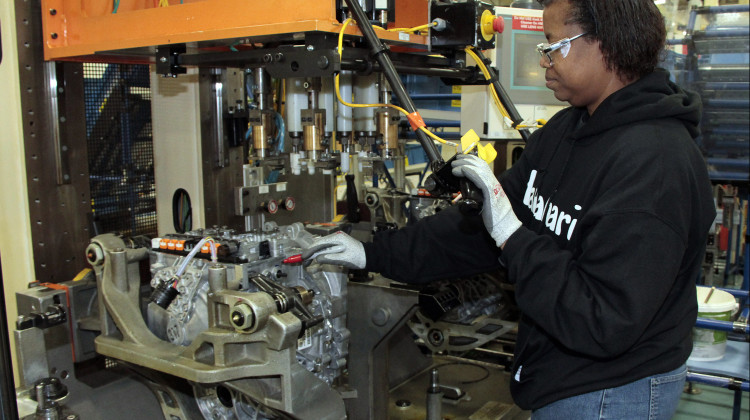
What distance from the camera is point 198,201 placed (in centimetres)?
289

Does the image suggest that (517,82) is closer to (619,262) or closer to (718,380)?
(718,380)

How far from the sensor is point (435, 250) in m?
2.16

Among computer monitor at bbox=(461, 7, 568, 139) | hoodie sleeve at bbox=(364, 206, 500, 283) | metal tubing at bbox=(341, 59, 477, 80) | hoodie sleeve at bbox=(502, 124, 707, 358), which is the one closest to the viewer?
hoodie sleeve at bbox=(502, 124, 707, 358)

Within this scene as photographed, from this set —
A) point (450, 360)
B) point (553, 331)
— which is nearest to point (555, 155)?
point (553, 331)

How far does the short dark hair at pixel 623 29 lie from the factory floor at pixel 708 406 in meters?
2.78

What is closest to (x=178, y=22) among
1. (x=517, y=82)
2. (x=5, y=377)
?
(x=5, y=377)

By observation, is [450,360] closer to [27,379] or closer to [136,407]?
[136,407]

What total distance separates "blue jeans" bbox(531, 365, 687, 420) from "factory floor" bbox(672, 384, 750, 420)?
7.58ft

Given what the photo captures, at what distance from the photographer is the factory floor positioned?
3752 millimetres

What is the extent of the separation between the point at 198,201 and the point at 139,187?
27 centimetres

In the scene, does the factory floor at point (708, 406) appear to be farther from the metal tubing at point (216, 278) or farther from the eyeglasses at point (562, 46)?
the metal tubing at point (216, 278)

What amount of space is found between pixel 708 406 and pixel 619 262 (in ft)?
10.2

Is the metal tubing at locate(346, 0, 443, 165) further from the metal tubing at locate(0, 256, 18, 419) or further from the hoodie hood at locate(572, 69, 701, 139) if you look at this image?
the metal tubing at locate(0, 256, 18, 419)

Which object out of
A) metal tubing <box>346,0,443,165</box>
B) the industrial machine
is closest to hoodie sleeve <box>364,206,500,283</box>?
the industrial machine
